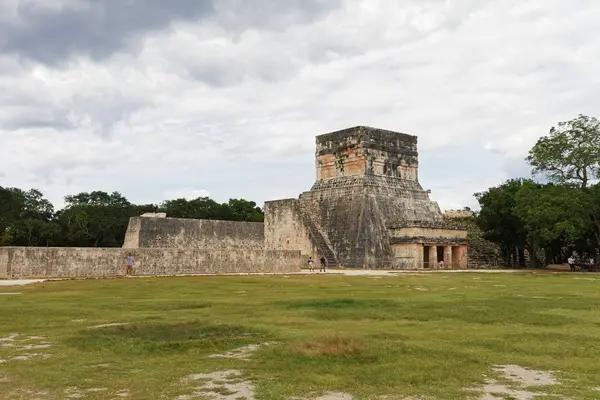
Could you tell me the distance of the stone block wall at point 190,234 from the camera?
34031 mm

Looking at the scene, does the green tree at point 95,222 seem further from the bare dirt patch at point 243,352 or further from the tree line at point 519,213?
the bare dirt patch at point 243,352

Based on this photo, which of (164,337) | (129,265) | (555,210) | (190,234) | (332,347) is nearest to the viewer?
(332,347)

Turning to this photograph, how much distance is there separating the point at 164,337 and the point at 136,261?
15.1 m

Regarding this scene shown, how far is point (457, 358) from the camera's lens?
5293 millimetres

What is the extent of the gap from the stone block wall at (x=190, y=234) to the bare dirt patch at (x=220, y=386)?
2897cm

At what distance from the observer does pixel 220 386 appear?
4.40 m

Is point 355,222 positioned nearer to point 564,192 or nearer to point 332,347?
point 564,192

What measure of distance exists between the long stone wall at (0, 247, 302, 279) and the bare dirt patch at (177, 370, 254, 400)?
16.0 metres

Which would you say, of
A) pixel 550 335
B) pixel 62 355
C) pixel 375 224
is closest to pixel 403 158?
pixel 375 224

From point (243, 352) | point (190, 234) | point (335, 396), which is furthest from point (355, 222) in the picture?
point (335, 396)

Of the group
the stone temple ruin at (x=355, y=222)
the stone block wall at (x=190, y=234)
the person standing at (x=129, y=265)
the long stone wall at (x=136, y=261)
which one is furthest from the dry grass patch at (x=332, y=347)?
the stone block wall at (x=190, y=234)

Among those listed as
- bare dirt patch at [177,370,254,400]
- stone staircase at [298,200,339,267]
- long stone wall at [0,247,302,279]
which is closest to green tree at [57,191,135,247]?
stone staircase at [298,200,339,267]

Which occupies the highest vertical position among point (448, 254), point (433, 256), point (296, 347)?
point (448, 254)

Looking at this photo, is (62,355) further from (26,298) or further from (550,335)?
(26,298)
